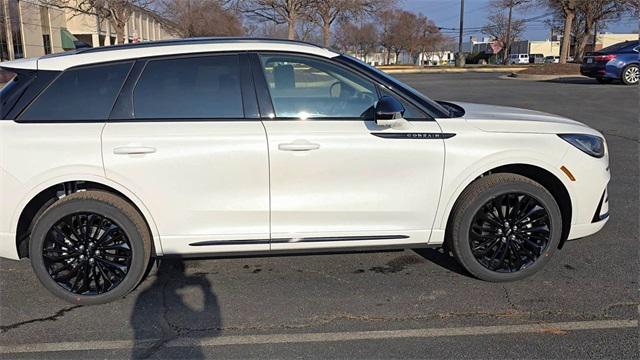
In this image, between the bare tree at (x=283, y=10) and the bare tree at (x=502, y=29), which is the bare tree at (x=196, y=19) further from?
the bare tree at (x=502, y=29)

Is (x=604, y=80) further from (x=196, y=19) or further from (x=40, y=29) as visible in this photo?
(x=40, y=29)

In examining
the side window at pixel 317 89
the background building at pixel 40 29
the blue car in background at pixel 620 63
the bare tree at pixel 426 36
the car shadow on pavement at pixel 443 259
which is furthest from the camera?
the bare tree at pixel 426 36

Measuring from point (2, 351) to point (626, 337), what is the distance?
12.5 ft

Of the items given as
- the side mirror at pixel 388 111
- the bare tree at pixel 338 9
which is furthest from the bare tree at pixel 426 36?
the side mirror at pixel 388 111

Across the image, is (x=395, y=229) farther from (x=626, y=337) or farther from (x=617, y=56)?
(x=617, y=56)

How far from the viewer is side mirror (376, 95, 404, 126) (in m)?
3.39

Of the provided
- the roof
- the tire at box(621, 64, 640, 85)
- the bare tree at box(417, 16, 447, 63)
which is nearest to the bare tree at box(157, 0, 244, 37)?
the tire at box(621, 64, 640, 85)

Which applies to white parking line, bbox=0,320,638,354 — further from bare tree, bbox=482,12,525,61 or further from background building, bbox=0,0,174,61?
bare tree, bbox=482,12,525,61

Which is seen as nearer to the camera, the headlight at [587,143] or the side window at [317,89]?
the side window at [317,89]

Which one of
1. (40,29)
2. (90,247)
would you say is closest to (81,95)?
(90,247)

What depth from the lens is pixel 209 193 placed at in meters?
3.48

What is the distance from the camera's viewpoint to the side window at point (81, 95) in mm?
3443

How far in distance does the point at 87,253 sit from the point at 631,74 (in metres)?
20.8

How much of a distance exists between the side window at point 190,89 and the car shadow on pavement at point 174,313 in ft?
4.25
